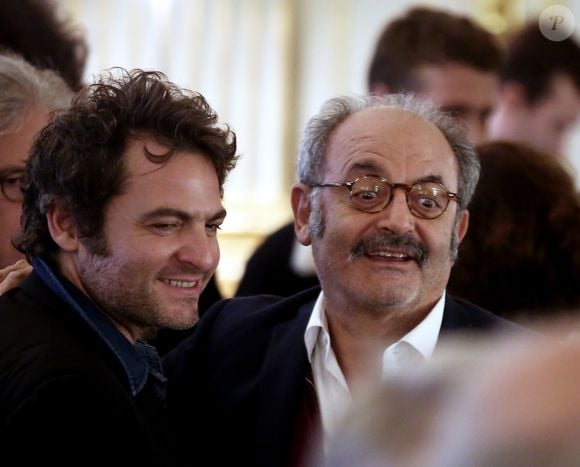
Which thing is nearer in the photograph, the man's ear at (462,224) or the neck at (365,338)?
the neck at (365,338)

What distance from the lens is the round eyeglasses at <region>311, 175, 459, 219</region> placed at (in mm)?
2373

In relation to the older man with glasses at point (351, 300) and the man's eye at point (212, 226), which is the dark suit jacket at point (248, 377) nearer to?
the older man with glasses at point (351, 300)

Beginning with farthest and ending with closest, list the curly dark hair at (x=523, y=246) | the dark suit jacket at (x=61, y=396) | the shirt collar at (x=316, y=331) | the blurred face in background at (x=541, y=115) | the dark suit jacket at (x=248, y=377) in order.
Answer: the blurred face in background at (x=541, y=115) < the curly dark hair at (x=523, y=246) < the shirt collar at (x=316, y=331) < the dark suit jacket at (x=248, y=377) < the dark suit jacket at (x=61, y=396)

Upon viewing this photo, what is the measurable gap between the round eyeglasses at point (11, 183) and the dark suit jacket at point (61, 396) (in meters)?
0.56

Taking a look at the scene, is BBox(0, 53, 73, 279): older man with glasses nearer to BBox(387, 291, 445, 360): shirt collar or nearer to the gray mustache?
the gray mustache

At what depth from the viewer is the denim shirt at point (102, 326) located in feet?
6.22

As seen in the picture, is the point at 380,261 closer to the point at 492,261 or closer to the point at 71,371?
the point at 492,261

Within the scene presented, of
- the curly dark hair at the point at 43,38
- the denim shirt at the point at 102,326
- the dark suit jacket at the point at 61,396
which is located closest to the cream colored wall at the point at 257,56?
the curly dark hair at the point at 43,38

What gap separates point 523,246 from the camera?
271cm

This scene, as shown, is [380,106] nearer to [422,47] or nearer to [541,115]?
[422,47]

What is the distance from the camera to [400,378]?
69 centimetres

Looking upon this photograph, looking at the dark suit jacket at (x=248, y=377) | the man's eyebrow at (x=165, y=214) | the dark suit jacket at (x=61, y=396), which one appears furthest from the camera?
the dark suit jacket at (x=248, y=377)

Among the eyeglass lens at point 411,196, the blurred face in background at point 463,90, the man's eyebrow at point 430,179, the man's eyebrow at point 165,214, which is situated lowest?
the man's eyebrow at point 165,214

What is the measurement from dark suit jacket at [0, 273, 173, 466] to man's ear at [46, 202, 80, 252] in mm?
150
